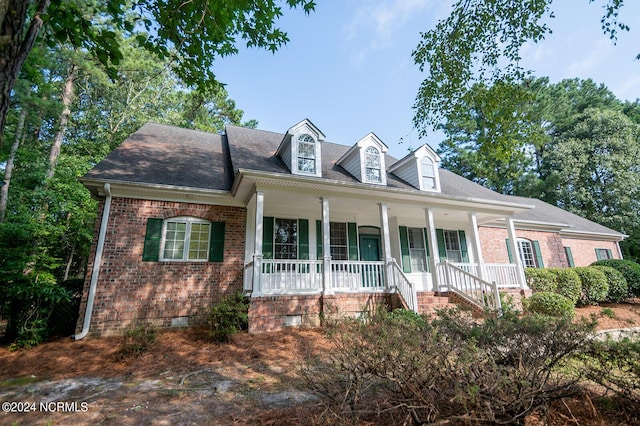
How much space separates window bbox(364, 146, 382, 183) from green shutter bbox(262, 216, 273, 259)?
382cm

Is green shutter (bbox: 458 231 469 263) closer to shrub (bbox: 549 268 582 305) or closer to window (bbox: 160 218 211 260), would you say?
shrub (bbox: 549 268 582 305)

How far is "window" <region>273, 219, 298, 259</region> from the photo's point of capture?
9750mm

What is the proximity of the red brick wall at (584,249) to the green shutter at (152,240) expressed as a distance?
20013 mm

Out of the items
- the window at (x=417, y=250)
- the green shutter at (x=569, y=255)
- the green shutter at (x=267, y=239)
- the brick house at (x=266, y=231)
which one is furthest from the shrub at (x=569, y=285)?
the green shutter at (x=267, y=239)

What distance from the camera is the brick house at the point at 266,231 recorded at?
25.0ft

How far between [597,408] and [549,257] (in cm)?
1487

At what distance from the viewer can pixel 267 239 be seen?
9602mm

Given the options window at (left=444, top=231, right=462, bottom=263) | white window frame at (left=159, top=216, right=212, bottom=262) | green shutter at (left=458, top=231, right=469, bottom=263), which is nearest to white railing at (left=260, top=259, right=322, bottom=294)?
white window frame at (left=159, top=216, right=212, bottom=262)

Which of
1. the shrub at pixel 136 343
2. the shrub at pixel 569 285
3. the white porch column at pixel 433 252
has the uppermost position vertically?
the white porch column at pixel 433 252

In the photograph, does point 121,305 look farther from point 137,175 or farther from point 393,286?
point 393,286

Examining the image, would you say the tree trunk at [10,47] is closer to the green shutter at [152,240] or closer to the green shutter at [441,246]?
the green shutter at [152,240]

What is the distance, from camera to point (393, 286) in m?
8.65

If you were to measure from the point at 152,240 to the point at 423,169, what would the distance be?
9521 mm

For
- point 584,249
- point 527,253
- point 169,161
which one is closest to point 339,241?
point 169,161
